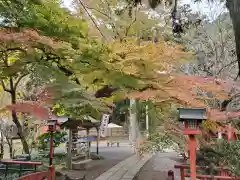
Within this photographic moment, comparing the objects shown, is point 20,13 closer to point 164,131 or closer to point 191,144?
point 191,144

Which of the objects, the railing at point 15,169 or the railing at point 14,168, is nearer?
the railing at point 15,169

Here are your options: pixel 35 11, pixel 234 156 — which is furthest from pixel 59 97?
pixel 234 156

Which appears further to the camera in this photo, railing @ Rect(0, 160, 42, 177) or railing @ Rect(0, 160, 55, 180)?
railing @ Rect(0, 160, 42, 177)

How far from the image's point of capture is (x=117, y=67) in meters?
7.14

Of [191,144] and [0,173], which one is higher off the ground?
[191,144]

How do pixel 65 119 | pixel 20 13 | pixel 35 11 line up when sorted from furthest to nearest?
pixel 65 119, pixel 35 11, pixel 20 13

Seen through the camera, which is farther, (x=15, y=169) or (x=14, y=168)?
(x=14, y=168)

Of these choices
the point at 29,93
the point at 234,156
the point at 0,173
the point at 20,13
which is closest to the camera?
the point at 20,13

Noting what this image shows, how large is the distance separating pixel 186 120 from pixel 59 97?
3083 mm

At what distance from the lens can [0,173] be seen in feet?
30.7

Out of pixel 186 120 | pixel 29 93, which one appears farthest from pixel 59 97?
pixel 29 93

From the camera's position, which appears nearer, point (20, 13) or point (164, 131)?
point (20, 13)

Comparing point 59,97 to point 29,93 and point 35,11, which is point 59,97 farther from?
point 29,93

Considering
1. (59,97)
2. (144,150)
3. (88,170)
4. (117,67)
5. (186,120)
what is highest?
(117,67)
